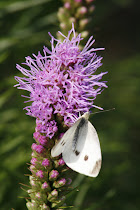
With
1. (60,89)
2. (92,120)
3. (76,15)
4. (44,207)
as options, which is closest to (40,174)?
(44,207)

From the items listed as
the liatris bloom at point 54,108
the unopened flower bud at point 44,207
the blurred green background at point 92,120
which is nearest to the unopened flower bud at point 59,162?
the liatris bloom at point 54,108

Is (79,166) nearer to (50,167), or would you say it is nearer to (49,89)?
(50,167)

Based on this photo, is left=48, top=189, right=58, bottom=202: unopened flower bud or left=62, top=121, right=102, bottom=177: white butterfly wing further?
left=48, top=189, right=58, bottom=202: unopened flower bud

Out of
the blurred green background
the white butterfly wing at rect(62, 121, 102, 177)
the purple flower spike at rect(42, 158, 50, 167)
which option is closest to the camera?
the white butterfly wing at rect(62, 121, 102, 177)

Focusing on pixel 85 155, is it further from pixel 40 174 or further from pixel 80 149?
pixel 40 174

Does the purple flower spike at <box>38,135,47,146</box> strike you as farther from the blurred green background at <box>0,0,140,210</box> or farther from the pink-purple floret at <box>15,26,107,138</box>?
the blurred green background at <box>0,0,140,210</box>

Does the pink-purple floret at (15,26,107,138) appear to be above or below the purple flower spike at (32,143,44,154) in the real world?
above

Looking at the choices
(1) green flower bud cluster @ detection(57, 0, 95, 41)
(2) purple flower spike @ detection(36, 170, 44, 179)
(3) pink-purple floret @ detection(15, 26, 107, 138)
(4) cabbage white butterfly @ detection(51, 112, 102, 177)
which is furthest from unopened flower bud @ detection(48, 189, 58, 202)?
(1) green flower bud cluster @ detection(57, 0, 95, 41)
